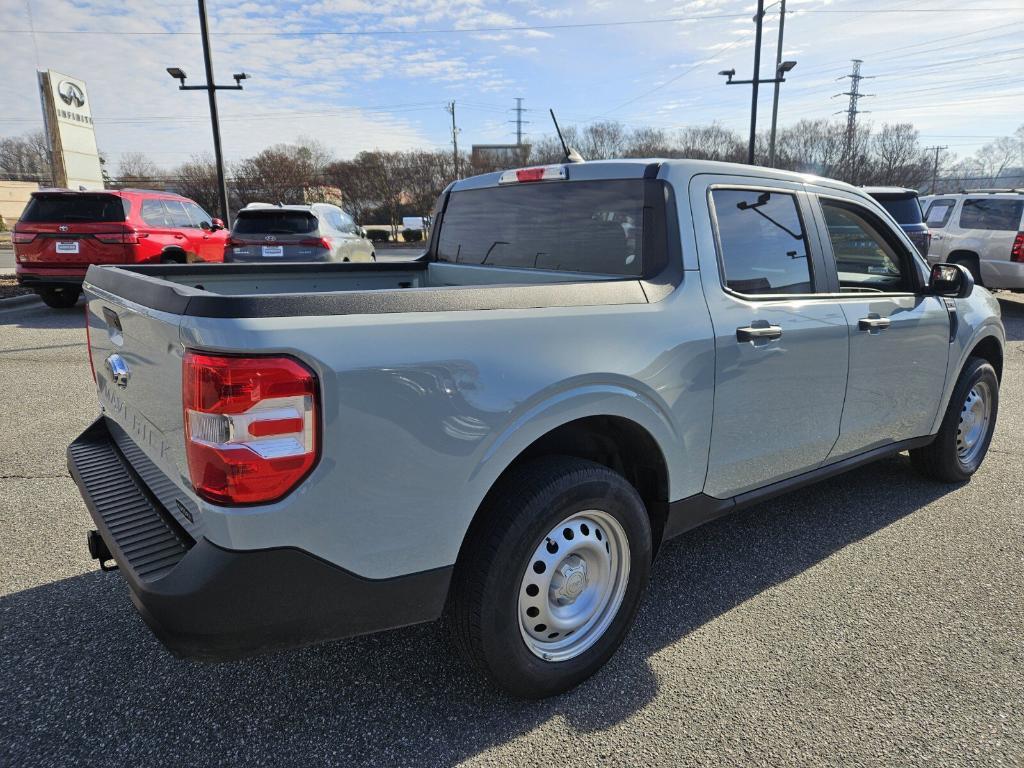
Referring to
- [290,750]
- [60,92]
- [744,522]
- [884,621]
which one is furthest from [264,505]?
[60,92]

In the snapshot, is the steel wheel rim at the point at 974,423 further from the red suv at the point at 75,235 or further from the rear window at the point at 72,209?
the rear window at the point at 72,209

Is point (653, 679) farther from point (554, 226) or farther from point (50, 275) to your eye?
point (50, 275)

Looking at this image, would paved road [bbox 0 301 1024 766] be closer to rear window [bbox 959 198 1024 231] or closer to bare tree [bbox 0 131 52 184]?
rear window [bbox 959 198 1024 231]

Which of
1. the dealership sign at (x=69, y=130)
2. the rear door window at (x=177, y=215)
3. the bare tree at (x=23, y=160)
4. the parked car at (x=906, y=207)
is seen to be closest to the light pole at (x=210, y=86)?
the rear door window at (x=177, y=215)

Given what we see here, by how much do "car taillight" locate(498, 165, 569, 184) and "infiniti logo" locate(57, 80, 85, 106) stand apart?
37.0 meters

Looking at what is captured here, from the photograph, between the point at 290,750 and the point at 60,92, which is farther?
the point at 60,92

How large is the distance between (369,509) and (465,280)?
1978mm

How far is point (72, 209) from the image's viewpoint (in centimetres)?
1037

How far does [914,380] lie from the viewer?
3.77 metres

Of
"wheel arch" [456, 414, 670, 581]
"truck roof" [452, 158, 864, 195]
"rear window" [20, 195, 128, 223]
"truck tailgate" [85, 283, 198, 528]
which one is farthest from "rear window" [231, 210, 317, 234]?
"wheel arch" [456, 414, 670, 581]

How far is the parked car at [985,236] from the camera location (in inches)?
Answer: 476

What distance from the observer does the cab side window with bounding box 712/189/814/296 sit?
288 cm

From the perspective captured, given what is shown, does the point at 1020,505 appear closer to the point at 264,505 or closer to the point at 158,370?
the point at 264,505

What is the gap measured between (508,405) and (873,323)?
2.21 meters
